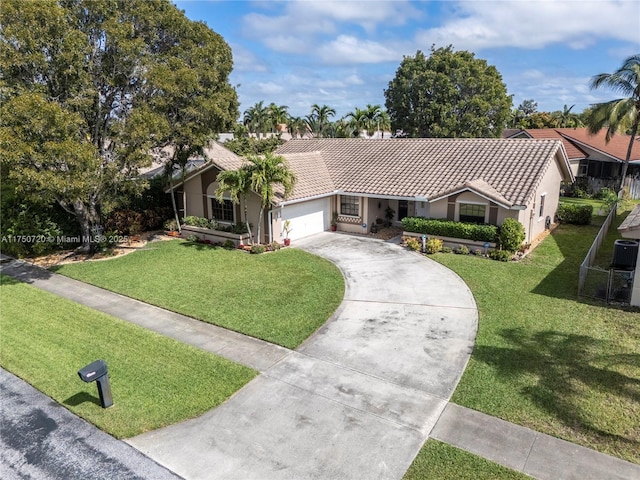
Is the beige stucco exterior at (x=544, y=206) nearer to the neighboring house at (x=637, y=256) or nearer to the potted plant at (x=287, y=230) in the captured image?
the neighboring house at (x=637, y=256)

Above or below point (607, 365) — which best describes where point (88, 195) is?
above

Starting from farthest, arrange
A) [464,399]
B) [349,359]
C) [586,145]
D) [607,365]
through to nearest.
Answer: [586,145], [349,359], [607,365], [464,399]

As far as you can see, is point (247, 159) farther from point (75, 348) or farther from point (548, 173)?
point (548, 173)

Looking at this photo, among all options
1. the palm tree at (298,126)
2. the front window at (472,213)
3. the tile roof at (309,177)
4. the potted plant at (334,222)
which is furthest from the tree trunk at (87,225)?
the palm tree at (298,126)

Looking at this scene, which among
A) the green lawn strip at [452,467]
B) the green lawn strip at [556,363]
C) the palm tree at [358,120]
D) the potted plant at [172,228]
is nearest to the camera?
the green lawn strip at [452,467]

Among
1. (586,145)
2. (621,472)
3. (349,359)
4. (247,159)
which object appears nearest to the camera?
(621,472)

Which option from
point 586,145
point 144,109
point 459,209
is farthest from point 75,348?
point 586,145
